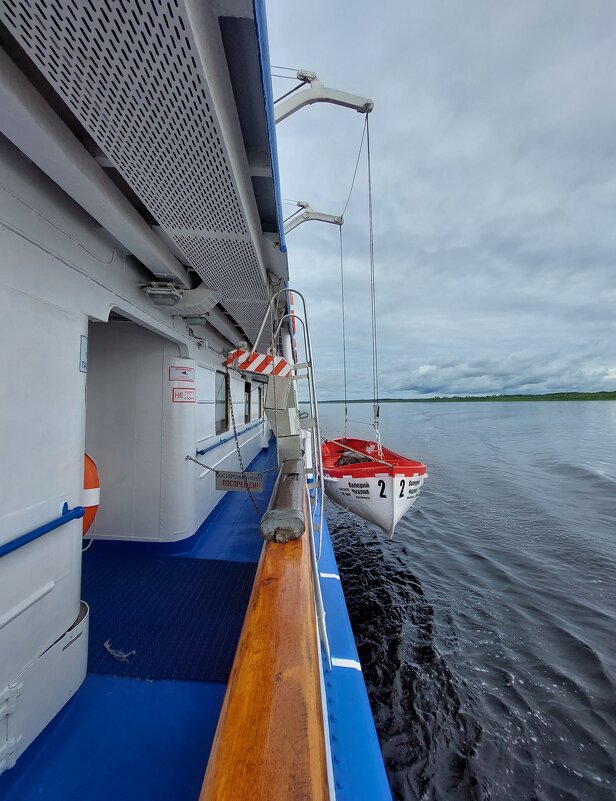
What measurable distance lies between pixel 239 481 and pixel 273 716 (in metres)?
2.72

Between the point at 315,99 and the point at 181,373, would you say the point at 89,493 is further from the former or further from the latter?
the point at 315,99

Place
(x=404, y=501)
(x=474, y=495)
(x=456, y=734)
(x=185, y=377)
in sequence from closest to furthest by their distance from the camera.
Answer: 1. (x=456, y=734)
2. (x=185, y=377)
3. (x=404, y=501)
4. (x=474, y=495)

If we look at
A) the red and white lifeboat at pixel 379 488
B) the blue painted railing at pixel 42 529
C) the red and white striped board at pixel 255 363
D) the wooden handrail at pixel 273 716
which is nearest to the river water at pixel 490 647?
Answer: the red and white lifeboat at pixel 379 488

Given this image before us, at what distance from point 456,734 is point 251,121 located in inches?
189

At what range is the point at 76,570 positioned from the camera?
216 centimetres

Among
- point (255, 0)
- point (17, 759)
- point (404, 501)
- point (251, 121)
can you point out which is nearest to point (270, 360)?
point (251, 121)

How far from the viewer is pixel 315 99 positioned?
5.13m

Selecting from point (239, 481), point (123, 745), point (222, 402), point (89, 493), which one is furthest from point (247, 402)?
point (123, 745)

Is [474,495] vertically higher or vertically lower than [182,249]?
lower

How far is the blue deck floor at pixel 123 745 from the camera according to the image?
162cm

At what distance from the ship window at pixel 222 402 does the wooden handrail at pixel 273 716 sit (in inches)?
208

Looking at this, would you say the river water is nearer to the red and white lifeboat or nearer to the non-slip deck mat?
the red and white lifeboat

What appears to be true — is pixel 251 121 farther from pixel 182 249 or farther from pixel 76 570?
pixel 76 570

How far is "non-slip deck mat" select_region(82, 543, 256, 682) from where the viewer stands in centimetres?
238
